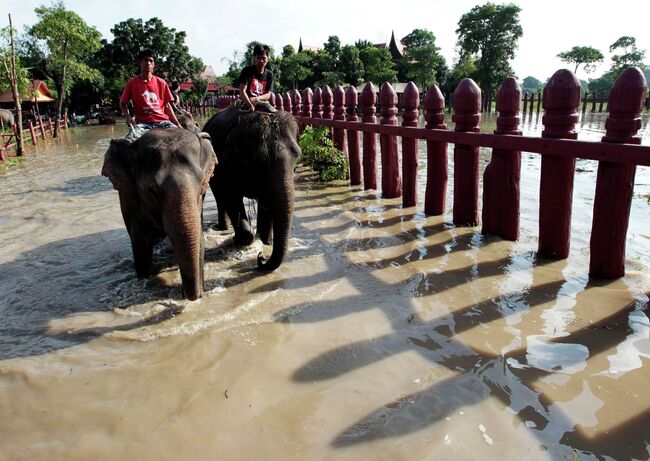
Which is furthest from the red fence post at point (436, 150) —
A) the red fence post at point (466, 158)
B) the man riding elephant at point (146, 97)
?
the man riding elephant at point (146, 97)

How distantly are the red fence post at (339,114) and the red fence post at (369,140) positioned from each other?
2.48 feet

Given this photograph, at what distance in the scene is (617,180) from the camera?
3605 millimetres

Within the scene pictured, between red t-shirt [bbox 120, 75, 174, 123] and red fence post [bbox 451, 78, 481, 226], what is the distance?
3.06 meters


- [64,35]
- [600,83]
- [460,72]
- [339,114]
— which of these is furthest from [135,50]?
[600,83]

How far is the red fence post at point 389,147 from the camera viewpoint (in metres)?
6.84

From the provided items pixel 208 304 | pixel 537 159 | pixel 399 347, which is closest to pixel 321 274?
pixel 208 304

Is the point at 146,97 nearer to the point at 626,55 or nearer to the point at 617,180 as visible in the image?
the point at 617,180

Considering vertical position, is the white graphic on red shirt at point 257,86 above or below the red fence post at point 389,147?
above

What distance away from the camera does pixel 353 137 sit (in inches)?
319

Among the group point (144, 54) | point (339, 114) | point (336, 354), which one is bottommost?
point (336, 354)

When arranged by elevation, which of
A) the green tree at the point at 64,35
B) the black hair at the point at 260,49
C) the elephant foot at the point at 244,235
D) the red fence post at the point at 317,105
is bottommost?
the elephant foot at the point at 244,235

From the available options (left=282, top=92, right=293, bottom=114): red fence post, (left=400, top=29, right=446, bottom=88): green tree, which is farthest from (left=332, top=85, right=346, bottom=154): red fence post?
(left=400, top=29, right=446, bottom=88): green tree

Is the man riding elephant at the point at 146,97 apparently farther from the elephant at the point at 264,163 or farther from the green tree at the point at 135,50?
the green tree at the point at 135,50

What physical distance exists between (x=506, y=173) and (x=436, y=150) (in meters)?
1.14
